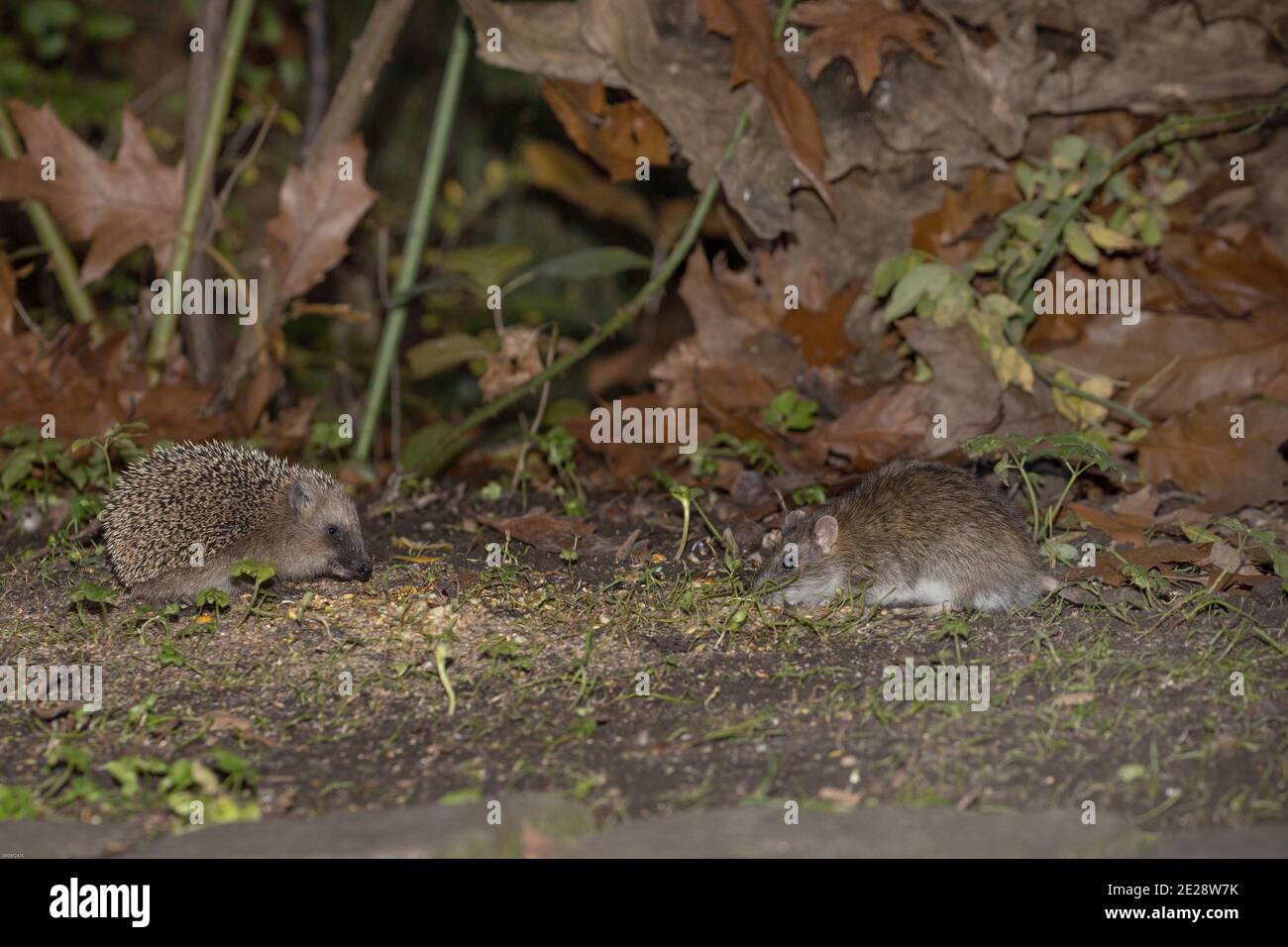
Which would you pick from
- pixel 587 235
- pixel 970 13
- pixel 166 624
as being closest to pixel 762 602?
pixel 166 624

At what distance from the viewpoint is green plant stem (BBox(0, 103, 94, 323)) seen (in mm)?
7988

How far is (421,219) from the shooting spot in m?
7.81

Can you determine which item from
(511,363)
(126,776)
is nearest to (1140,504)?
(511,363)

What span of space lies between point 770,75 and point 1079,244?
178cm

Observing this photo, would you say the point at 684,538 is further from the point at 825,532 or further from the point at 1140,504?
the point at 1140,504

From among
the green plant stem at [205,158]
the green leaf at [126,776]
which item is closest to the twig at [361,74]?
the green plant stem at [205,158]

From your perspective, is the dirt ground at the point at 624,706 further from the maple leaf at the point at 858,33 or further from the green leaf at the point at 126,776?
the maple leaf at the point at 858,33

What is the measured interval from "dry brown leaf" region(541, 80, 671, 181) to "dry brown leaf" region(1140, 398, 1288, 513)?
9.74ft

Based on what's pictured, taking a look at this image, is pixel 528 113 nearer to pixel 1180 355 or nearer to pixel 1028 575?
pixel 1180 355

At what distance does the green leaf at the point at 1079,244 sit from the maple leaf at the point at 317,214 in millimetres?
3648

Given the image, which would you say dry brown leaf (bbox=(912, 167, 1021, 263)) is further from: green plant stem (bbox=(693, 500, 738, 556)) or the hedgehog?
the hedgehog

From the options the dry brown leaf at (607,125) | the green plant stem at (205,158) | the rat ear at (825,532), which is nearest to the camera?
the rat ear at (825,532)

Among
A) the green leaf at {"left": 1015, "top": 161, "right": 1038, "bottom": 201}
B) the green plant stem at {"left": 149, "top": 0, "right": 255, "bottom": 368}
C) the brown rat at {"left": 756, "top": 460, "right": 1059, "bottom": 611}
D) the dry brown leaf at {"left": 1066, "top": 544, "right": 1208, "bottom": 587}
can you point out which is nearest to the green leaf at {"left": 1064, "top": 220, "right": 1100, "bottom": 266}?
the green leaf at {"left": 1015, "top": 161, "right": 1038, "bottom": 201}

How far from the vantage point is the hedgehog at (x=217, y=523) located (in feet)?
19.2
